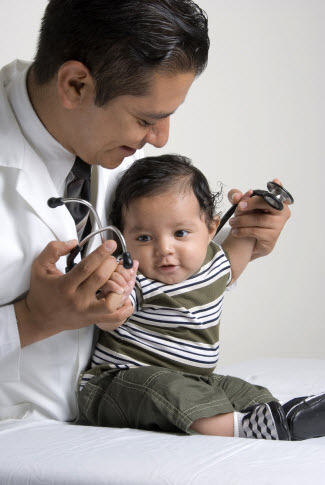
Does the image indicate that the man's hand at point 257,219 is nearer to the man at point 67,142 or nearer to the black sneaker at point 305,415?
the man at point 67,142

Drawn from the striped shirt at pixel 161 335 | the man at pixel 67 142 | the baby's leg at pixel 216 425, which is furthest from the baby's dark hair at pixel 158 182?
the baby's leg at pixel 216 425

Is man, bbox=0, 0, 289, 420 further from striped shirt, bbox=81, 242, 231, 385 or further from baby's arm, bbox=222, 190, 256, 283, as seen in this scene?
baby's arm, bbox=222, 190, 256, 283

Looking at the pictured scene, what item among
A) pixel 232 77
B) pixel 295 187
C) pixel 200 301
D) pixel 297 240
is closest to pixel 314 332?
pixel 297 240

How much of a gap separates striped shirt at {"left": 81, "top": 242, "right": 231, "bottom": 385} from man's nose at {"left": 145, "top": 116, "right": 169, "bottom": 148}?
355 mm

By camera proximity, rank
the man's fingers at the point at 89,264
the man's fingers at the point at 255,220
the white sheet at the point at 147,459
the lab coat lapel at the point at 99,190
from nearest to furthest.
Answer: the white sheet at the point at 147,459, the man's fingers at the point at 89,264, the lab coat lapel at the point at 99,190, the man's fingers at the point at 255,220

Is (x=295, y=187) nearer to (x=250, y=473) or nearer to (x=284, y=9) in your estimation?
(x=284, y=9)

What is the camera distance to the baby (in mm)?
1816

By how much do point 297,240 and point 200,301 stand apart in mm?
2281

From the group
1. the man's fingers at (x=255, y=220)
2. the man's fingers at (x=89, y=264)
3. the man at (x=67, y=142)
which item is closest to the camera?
the man's fingers at (x=89, y=264)

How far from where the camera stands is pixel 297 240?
4.27 m

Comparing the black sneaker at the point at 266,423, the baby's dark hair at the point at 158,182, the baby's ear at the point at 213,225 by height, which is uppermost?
the baby's dark hair at the point at 158,182

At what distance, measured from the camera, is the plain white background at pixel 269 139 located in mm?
4047

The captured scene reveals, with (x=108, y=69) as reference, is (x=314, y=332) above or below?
below

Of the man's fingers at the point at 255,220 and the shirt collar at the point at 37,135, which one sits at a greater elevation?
the shirt collar at the point at 37,135
